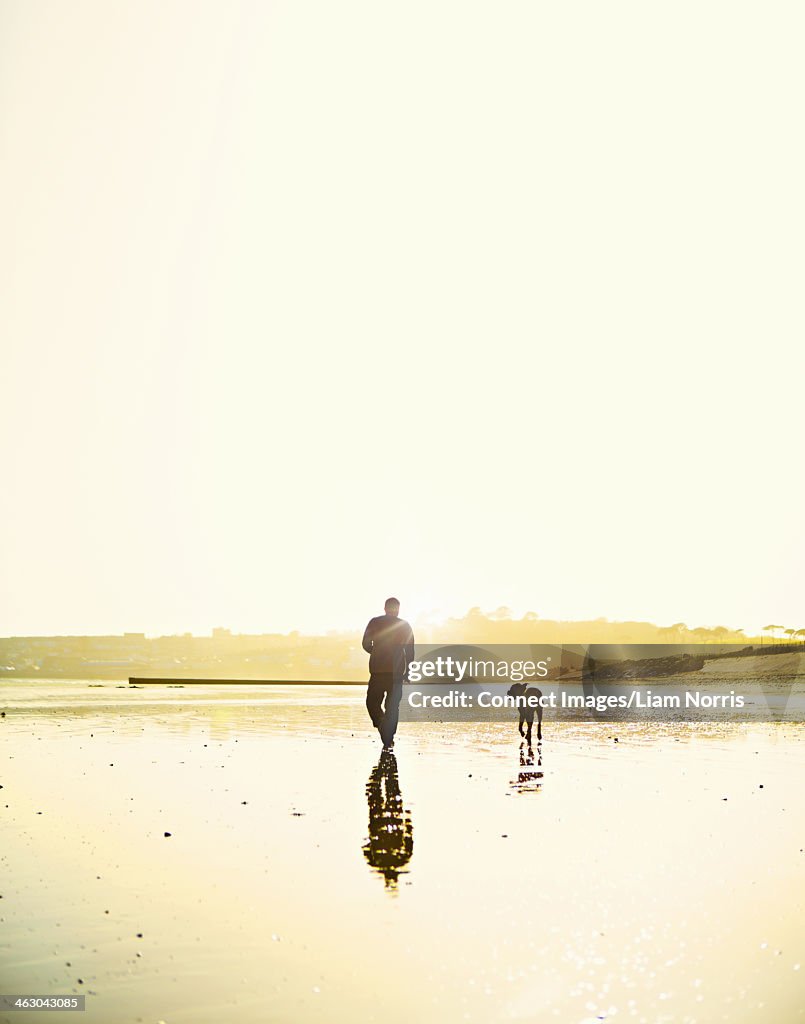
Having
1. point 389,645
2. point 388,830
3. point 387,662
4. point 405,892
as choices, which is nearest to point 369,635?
point 389,645

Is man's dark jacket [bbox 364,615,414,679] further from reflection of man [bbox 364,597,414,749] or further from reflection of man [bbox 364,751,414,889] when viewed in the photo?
reflection of man [bbox 364,751,414,889]

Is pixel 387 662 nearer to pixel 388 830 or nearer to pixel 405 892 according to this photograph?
pixel 388 830

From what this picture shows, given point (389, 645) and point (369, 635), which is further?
point (369, 635)

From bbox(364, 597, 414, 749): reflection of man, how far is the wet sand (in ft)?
7.06

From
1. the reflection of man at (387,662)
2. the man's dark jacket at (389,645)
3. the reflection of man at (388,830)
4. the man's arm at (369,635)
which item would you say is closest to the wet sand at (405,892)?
the reflection of man at (388,830)

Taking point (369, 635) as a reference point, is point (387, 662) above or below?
below

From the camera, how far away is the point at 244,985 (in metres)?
6.18

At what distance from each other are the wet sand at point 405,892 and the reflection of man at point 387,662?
7.06 feet

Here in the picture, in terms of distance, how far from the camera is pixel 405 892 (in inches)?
340

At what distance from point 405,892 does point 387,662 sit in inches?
487

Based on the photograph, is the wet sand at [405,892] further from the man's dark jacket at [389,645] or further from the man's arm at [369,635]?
the man's arm at [369,635]

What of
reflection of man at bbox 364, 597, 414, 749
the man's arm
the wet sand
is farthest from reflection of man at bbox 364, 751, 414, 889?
the man's arm

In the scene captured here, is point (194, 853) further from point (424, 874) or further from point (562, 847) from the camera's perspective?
point (562, 847)

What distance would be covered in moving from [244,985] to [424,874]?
3334 millimetres
